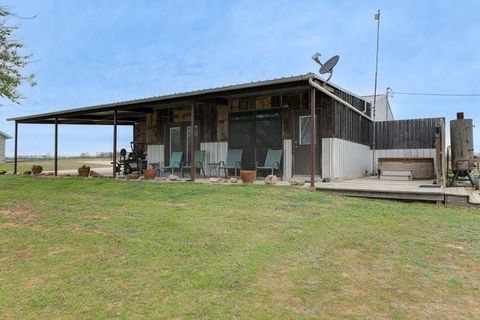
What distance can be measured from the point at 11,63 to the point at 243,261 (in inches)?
356

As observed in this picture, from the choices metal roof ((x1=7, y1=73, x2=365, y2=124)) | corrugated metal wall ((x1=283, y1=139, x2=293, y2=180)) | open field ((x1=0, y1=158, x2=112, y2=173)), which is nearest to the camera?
metal roof ((x1=7, y1=73, x2=365, y2=124))

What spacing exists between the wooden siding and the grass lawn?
787cm

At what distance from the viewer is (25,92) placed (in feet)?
33.3

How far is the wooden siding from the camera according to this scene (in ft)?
44.1

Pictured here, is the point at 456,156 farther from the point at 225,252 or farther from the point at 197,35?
the point at 197,35

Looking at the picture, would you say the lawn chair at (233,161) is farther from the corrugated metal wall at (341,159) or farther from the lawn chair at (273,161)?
the corrugated metal wall at (341,159)

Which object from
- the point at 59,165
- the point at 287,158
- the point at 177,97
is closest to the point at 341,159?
the point at 287,158

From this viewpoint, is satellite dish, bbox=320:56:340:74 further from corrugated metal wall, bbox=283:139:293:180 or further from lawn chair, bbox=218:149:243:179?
lawn chair, bbox=218:149:243:179

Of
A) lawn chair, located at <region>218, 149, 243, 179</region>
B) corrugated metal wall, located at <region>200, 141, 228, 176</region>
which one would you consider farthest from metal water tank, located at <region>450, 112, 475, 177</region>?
corrugated metal wall, located at <region>200, 141, 228, 176</region>

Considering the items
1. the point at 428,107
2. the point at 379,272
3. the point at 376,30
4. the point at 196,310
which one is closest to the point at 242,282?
the point at 196,310

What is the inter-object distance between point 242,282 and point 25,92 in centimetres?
949

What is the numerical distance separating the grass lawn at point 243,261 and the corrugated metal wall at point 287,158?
369cm

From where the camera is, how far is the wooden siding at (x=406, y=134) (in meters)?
13.4

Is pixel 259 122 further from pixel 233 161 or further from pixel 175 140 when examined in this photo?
pixel 175 140
